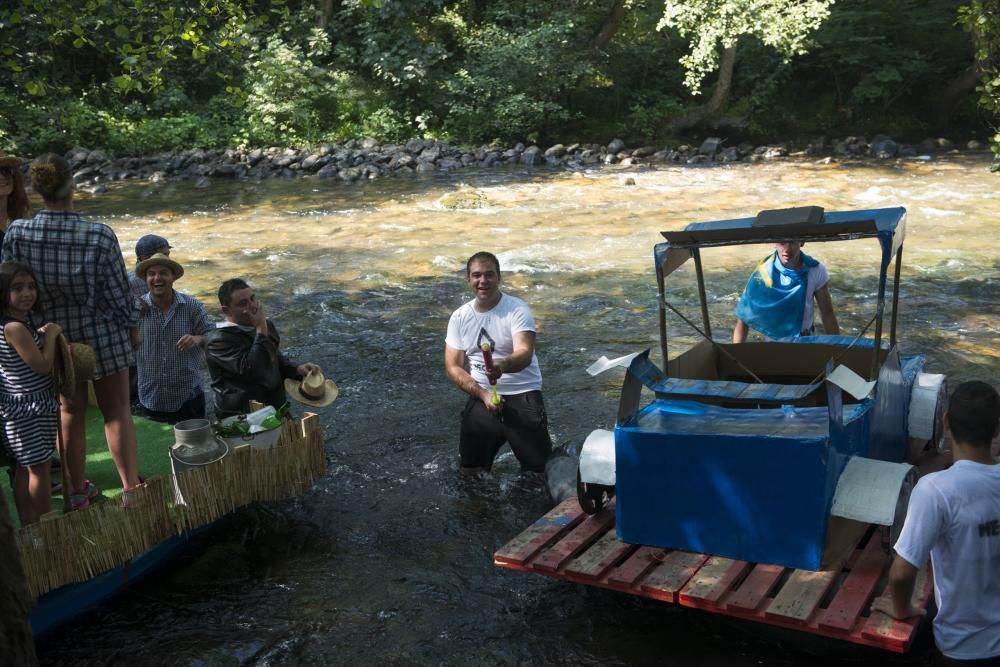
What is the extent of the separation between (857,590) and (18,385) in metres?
4.02

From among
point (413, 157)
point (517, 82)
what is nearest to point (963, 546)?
point (413, 157)

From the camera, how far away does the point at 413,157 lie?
25.0 meters

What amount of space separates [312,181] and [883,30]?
1651 cm

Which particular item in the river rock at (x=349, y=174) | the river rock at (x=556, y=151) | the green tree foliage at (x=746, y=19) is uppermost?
the green tree foliage at (x=746, y=19)

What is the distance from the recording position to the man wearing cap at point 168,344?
636 cm

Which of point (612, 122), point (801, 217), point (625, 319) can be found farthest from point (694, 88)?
point (801, 217)

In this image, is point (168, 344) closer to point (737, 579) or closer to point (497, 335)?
point (497, 335)

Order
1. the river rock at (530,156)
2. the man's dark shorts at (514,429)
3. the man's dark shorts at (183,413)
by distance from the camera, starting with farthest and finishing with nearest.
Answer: the river rock at (530,156) → the man's dark shorts at (183,413) → the man's dark shorts at (514,429)

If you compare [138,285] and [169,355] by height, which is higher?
[138,285]

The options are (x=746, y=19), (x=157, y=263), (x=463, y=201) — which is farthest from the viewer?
(x=746, y=19)

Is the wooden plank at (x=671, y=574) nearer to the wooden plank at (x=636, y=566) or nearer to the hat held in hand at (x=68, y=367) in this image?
the wooden plank at (x=636, y=566)

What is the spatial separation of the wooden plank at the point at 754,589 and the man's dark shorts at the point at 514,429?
2.09 meters

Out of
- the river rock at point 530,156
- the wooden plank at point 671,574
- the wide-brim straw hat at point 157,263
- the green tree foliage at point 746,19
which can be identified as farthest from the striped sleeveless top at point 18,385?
the green tree foliage at point 746,19

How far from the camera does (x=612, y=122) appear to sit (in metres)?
28.5
